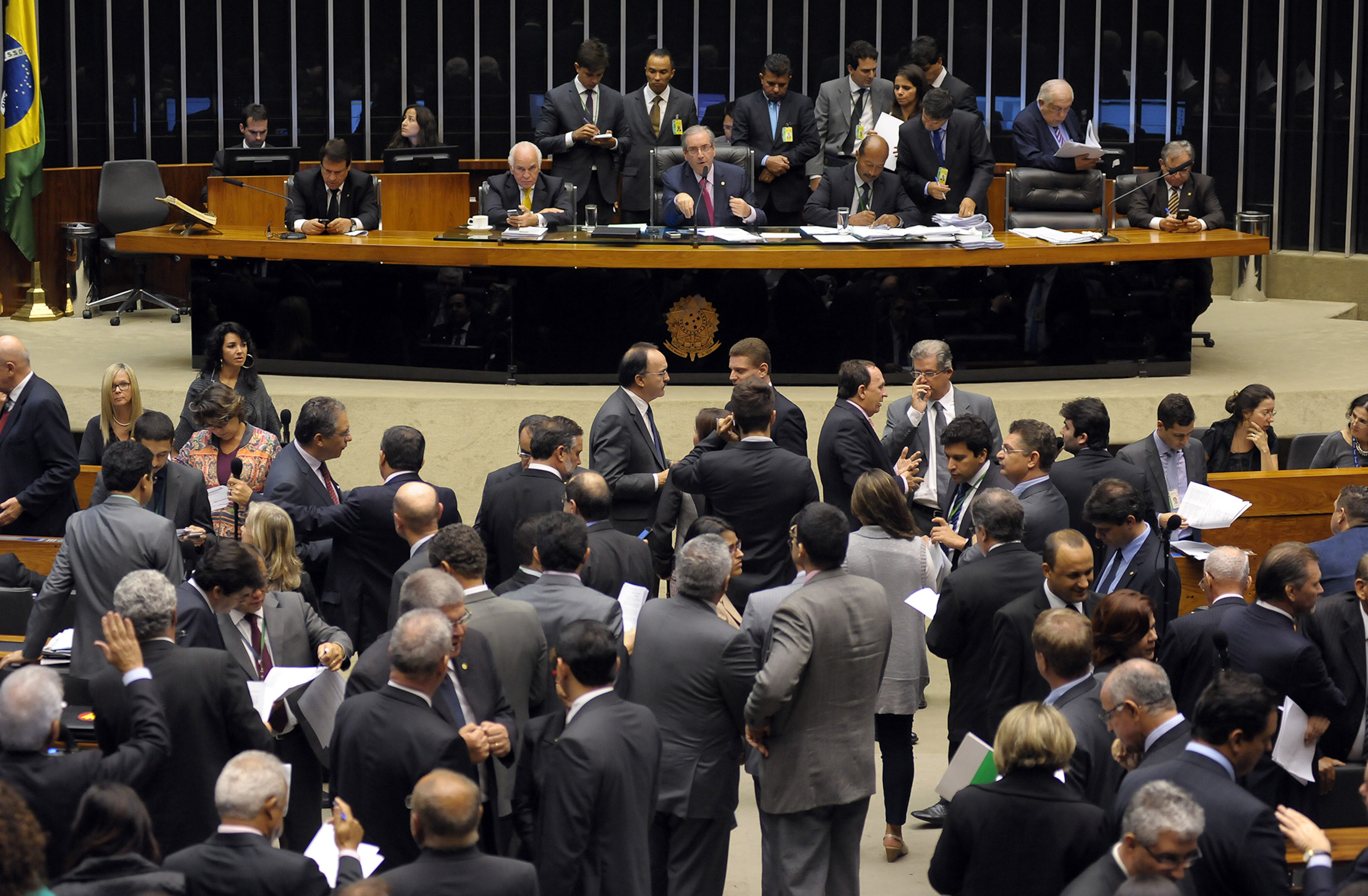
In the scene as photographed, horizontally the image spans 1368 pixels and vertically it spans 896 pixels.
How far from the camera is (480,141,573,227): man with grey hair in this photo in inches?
376

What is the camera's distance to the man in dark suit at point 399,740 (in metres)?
3.94

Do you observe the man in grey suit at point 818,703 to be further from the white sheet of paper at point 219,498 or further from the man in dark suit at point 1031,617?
the white sheet of paper at point 219,498

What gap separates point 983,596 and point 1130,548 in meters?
0.73

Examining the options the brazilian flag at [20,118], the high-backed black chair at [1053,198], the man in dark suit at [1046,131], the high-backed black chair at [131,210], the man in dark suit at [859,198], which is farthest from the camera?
the high-backed black chair at [131,210]

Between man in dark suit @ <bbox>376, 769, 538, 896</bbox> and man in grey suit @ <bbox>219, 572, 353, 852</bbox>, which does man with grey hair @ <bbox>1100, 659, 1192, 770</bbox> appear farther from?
man in grey suit @ <bbox>219, 572, 353, 852</bbox>

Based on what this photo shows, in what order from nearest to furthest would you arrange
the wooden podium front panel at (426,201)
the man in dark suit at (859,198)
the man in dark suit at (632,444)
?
1. the man in dark suit at (632,444)
2. the man in dark suit at (859,198)
3. the wooden podium front panel at (426,201)

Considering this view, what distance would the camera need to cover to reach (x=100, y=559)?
5.15 metres

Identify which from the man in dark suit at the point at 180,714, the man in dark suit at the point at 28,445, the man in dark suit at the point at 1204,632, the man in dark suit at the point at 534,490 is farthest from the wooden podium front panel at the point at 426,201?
the man in dark suit at the point at 1204,632

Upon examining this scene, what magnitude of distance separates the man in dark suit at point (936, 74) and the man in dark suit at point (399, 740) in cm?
779

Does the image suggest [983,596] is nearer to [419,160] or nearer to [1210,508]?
[1210,508]

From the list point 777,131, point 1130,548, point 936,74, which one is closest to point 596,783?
point 1130,548

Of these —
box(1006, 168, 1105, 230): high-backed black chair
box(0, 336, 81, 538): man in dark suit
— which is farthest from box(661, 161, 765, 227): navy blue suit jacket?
box(0, 336, 81, 538): man in dark suit

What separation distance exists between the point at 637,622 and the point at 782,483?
1.30 metres

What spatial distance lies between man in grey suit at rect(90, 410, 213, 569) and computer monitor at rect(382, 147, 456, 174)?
20.6ft
